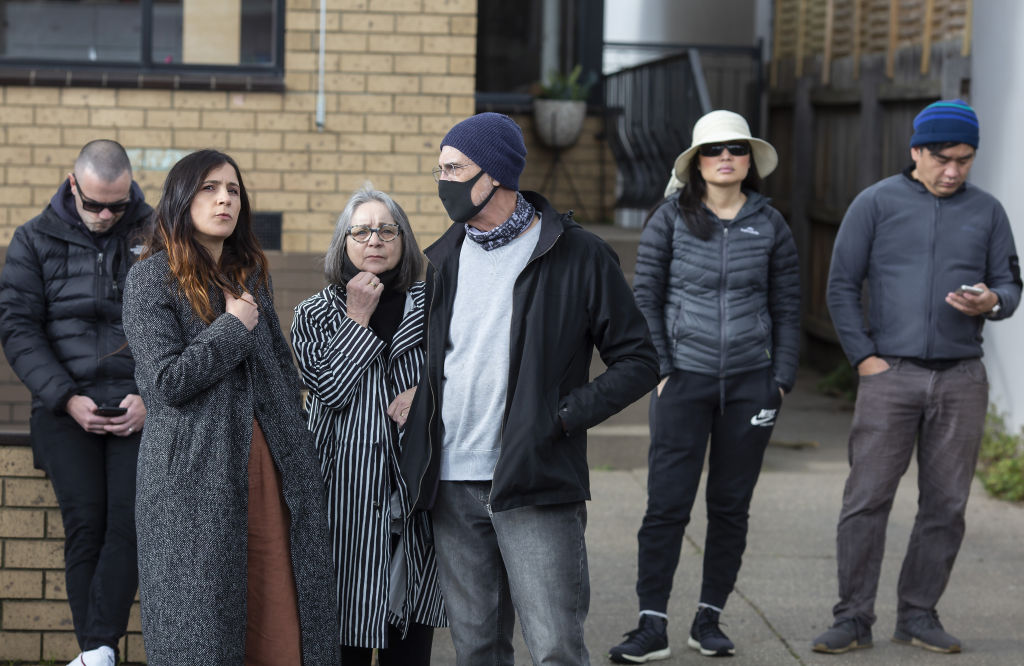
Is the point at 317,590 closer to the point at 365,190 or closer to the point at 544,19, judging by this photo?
the point at 365,190

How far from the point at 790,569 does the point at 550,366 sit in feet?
10.2

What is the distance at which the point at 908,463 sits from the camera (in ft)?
15.9

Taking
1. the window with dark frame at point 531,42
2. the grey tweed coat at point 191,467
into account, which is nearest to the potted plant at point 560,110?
the window with dark frame at point 531,42

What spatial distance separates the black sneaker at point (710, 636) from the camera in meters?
4.81

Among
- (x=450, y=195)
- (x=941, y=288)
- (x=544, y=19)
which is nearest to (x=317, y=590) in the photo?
(x=450, y=195)

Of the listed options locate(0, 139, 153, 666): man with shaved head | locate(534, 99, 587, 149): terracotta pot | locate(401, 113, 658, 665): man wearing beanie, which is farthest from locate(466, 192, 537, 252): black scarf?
locate(534, 99, 587, 149): terracotta pot

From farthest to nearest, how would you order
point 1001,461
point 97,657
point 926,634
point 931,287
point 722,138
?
point 1001,461 < point 926,634 < point 931,287 < point 722,138 < point 97,657

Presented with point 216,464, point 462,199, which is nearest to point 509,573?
point 216,464

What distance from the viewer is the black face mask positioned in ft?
11.0

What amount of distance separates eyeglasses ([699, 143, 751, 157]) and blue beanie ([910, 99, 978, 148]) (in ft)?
2.13

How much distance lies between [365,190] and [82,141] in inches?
160

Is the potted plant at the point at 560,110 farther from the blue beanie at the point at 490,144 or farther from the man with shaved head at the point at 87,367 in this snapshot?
the blue beanie at the point at 490,144

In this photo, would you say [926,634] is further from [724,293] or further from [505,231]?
[505,231]

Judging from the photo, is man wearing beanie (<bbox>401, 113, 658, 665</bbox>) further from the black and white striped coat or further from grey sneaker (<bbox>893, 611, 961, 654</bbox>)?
grey sneaker (<bbox>893, 611, 961, 654</bbox>)
